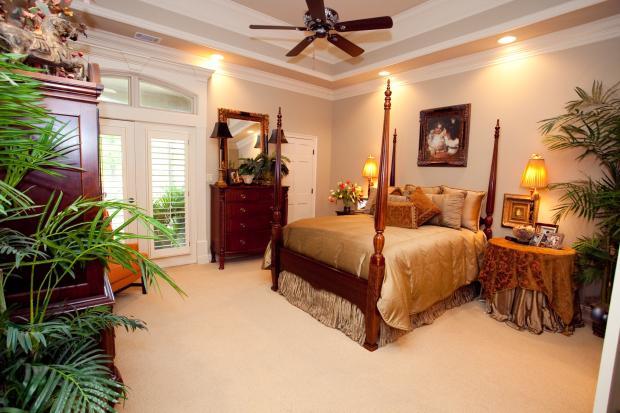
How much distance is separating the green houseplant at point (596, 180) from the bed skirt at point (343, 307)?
1129mm

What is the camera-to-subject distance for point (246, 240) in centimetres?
457

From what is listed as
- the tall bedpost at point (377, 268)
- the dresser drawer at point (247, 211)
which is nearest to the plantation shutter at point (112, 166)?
the dresser drawer at point (247, 211)

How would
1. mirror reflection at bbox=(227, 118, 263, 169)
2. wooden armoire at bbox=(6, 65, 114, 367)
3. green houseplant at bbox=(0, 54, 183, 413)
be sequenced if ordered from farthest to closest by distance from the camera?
mirror reflection at bbox=(227, 118, 263, 169)
wooden armoire at bbox=(6, 65, 114, 367)
green houseplant at bbox=(0, 54, 183, 413)

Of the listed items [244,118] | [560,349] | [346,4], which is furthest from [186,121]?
[560,349]

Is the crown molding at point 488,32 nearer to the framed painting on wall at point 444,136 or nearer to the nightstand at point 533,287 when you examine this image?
the framed painting on wall at point 444,136

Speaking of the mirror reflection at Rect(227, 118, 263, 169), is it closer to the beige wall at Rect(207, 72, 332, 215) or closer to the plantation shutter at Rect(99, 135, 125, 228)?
the beige wall at Rect(207, 72, 332, 215)

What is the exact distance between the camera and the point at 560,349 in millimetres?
2529

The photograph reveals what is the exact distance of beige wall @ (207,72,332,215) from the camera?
180 inches

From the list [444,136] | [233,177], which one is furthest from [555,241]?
[233,177]

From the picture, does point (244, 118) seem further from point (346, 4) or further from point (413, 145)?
point (413, 145)

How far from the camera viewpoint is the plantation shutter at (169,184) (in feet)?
13.7

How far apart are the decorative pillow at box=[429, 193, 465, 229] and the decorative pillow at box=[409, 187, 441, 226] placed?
3.4 inches

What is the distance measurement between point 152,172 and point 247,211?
137cm

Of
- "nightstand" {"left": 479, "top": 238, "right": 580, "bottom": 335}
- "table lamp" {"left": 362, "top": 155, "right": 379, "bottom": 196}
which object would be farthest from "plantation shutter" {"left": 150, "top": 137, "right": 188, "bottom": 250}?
"nightstand" {"left": 479, "top": 238, "right": 580, "bottom": 335}
